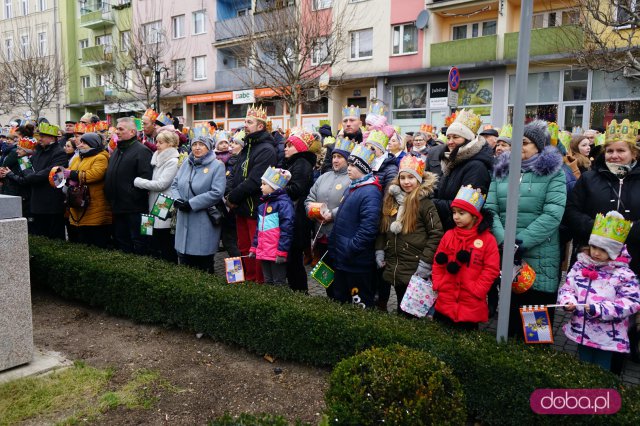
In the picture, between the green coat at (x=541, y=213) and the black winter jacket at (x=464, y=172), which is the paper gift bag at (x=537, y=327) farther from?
the black winter jacket at (x=464, y=172)

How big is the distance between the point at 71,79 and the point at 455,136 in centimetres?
4542

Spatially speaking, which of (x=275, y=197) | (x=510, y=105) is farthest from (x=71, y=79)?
(x=275, y=197)

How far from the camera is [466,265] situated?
430 centimetres

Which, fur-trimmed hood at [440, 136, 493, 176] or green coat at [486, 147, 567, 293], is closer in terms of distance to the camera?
green coat at [486, 147, 567, 293]

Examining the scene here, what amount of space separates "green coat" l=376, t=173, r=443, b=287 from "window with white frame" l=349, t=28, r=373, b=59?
23013 mm

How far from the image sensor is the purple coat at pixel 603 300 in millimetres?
3893

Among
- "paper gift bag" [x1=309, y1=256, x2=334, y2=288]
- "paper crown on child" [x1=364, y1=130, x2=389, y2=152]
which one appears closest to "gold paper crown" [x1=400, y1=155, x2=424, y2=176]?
"paper crown on child" [x1=364, y1=130, x2=389, y2=152]

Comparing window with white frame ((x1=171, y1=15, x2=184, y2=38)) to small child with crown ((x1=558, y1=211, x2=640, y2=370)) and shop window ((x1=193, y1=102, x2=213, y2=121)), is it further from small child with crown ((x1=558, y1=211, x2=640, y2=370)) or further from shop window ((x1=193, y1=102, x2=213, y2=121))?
small child with crown ((x1=558, y1=211, x2=640, y2=370))

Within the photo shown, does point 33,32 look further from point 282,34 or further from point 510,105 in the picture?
point 510,105

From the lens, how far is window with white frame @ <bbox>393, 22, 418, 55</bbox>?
25141 mm

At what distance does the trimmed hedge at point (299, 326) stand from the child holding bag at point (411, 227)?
0.58m

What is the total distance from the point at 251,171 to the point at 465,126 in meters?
2.59

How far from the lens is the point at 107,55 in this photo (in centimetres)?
3738

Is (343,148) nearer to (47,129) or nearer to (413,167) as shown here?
(413,167)
